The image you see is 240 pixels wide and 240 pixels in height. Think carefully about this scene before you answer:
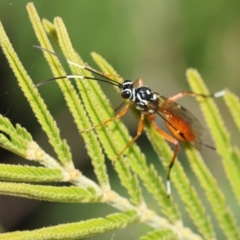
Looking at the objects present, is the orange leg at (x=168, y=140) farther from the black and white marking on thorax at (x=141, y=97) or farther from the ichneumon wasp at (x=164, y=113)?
the black and white marking on thorax at (x=141, y=97)

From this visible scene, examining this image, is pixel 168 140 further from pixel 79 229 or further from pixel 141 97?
pixel 79 229

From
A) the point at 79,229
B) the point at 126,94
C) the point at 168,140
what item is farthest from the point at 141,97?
the point at 79,229

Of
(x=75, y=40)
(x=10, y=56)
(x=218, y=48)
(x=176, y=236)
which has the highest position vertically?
(x=75, y=40)

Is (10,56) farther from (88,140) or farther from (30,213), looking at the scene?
(30,213)

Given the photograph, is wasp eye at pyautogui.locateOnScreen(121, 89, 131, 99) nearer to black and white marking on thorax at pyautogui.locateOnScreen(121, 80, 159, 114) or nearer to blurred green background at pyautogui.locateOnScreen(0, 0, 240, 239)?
A: black and white marking on thorax at pyautogui.locateOnScreen(121, 80, 159, 114)

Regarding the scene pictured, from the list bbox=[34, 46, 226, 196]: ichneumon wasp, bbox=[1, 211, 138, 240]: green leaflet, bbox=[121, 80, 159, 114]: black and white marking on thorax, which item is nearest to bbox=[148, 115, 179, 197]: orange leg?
bbox=[34, 46, 226, 196]: ichneumon wasp

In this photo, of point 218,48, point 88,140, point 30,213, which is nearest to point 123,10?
point 218,48
